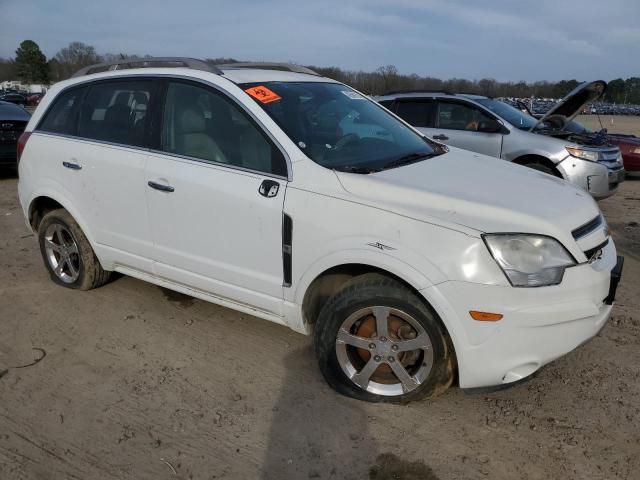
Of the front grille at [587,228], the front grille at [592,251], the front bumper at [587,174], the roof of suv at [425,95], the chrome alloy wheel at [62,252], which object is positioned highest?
the roof of suv at [425,95]

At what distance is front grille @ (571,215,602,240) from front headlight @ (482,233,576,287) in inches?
7.5

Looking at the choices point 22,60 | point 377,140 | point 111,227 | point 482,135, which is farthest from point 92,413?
point 22,60

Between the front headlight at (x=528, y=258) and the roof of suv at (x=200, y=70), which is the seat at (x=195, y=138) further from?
the front headlight at (x=528, y=258)

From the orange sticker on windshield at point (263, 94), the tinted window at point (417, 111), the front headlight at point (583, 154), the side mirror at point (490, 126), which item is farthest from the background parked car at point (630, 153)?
the orange sticker on windshield at point (263, 94)

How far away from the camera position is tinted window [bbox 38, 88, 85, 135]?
4281 mm

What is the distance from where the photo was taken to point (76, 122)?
425 cm

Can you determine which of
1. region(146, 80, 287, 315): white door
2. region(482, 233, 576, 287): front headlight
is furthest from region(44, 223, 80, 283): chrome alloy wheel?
region(482, 233, 576, 287): front headlight

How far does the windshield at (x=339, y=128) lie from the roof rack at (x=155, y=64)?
445mm

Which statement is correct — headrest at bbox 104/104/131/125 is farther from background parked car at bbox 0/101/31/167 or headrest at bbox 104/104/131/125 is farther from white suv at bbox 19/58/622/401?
background parked car at bbox 0/101/31/167

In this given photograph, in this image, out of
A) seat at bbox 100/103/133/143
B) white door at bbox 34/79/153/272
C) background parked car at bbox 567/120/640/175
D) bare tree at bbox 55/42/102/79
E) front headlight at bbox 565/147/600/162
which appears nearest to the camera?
white door at bbox 34/79/153/272

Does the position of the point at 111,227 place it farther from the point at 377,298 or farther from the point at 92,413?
the point at 377,298

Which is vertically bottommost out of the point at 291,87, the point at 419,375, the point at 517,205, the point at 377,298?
the point at 419,375

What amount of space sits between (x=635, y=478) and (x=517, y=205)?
1384mm

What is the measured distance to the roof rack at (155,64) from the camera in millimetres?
3646
